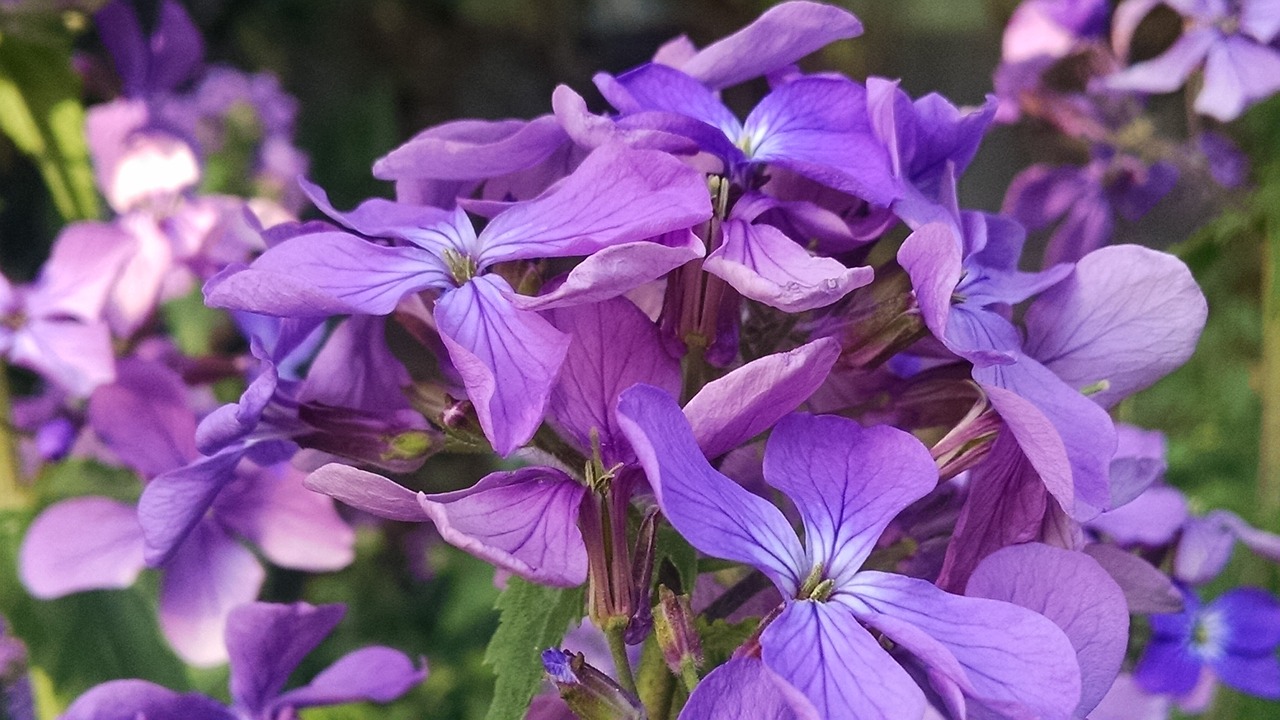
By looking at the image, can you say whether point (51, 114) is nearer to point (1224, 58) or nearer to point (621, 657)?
point (621, 657)

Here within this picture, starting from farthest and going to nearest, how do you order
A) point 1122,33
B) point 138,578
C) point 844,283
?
point 1122,33 → point 138,578 → point 844,283

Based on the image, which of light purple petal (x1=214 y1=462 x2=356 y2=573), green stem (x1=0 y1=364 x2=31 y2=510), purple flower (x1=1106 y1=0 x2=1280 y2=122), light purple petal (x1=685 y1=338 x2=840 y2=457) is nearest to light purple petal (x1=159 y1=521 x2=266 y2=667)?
light purple petal (x1=214 y1=462 x2=356 y2=573)

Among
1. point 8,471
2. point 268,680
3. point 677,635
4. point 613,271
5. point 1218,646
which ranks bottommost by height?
point 1218,646

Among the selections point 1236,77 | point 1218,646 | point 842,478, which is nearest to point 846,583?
point 842,478

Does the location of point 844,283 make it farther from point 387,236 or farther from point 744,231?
point 387,236

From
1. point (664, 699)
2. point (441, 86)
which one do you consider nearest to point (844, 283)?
point (664, 699)

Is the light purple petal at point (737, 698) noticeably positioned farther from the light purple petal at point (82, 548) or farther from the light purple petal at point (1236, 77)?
the light purple petal at point (1236, 77)

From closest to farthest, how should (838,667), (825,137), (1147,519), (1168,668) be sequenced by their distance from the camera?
(838,667) < (825,137) < (1147,519) < (1168,668)
